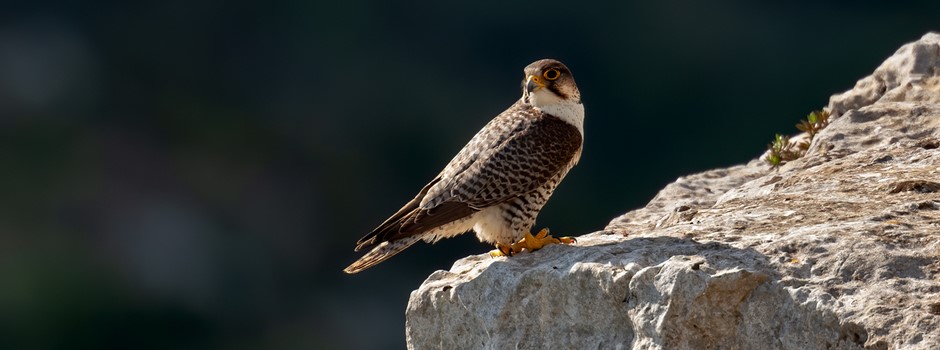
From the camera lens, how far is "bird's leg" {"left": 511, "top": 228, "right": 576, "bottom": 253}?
5551 mm

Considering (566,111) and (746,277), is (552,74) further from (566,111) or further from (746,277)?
(746,277)

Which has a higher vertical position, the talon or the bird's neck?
the bird's neck

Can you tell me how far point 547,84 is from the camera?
6367 millimetres

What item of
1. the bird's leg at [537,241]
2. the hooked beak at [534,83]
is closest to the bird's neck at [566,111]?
the hooked beak at [534,83]

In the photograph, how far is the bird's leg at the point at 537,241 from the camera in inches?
219

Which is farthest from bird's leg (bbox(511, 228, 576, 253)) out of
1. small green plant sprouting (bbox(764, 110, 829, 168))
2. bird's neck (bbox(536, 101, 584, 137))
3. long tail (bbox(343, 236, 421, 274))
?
small green plant sprouting (bbox(764, 110, 829, 168))

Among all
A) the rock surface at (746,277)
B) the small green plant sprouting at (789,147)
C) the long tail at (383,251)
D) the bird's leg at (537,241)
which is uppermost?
the long tail at (383,251)

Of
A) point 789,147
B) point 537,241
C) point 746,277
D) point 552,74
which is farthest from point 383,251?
point 789,147

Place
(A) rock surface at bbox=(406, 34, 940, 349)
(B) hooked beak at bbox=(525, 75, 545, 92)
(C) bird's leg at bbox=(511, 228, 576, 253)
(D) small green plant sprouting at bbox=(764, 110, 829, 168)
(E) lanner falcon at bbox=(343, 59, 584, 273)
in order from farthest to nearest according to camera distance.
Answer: (D) small green plant sprouting at bbox=(764, 110, 829, 168) < (B) hooked beak at bbox=(525, 75, 545, 92) < (E) lanner falcon at bbox=(343, 59, 584, 273) < (C) bird's leg at bbox=(511, 228, 576, 253) < (A) rock surface at bbox=(406, 34, 940, 349)

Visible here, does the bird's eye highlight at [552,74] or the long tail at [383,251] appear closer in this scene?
the long tail at [383,251]

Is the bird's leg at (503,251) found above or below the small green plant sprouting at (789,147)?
below

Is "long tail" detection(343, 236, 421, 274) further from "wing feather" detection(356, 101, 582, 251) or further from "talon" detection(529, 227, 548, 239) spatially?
"talon" detection(529, 227, 548, 239)

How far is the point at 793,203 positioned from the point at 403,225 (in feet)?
5.77

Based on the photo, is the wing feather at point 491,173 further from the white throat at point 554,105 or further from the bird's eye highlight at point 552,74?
the bird's eye highlight at point 552,74
